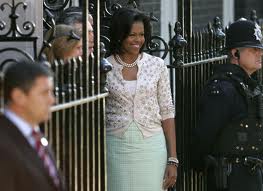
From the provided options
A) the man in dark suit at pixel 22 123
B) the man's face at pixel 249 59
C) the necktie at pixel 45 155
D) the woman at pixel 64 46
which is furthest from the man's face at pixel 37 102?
the man's face at pixel 249 59

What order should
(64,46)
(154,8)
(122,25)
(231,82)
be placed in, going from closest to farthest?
(64,46), (122,25), (231,82), (154,8)

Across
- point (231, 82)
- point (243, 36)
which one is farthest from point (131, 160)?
point (243, 36)

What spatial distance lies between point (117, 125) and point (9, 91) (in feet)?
7.41

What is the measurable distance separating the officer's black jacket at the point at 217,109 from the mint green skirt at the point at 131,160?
0.48m

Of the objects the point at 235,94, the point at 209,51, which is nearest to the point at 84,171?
the point at 235,94

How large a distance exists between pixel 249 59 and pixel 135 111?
1158mm

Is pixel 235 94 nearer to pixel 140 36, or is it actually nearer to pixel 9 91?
pixel 140 36

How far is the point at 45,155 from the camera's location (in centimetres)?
448

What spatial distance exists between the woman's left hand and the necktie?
2.38m

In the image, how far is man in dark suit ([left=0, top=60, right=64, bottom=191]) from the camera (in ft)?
14.1

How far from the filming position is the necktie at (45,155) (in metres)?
4.44

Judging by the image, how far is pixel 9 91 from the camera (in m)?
4.34

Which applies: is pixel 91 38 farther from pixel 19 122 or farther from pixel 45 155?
pixel 19 122

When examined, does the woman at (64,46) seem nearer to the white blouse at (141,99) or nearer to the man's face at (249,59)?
the white blouse at (141,99)
